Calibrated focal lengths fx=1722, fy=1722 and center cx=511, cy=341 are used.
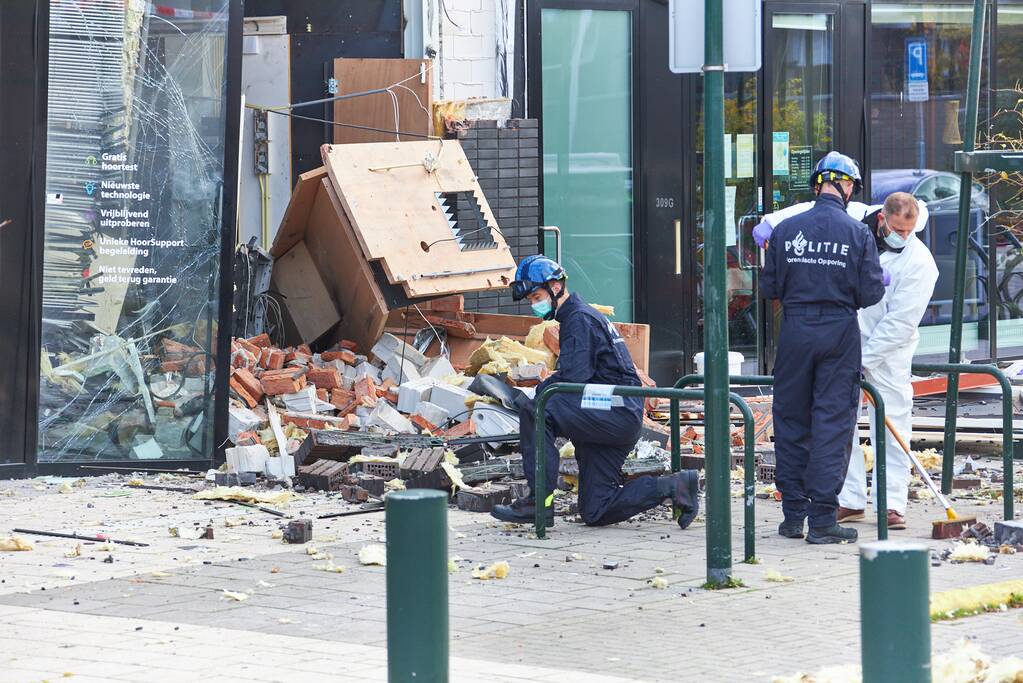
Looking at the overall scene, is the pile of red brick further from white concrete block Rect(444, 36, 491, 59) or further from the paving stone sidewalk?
white concrete block Rect(444, 36, 491, 59)

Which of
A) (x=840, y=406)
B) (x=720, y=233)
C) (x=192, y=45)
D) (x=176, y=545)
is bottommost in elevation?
(x=176, y=545)

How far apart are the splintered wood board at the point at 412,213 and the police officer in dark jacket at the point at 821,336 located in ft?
13.2

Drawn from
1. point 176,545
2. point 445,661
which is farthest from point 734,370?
point 445,661

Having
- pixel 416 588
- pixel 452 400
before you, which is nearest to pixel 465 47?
pixel 452 400

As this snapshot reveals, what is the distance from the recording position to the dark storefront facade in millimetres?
14695

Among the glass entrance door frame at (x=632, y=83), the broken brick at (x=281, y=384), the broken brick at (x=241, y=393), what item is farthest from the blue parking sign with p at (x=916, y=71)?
the broken brick at (x=241, y=393)

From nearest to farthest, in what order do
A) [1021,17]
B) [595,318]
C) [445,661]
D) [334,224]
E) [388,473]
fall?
[445,661], [595,318], [388,473], [334,224], [1021,17]

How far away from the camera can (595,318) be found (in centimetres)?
895

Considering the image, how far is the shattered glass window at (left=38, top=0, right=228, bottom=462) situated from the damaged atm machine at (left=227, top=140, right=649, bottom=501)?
72cm

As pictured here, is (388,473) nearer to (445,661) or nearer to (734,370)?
(734,370)

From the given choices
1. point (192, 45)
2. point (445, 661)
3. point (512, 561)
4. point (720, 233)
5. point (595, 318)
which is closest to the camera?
point (445, 661)

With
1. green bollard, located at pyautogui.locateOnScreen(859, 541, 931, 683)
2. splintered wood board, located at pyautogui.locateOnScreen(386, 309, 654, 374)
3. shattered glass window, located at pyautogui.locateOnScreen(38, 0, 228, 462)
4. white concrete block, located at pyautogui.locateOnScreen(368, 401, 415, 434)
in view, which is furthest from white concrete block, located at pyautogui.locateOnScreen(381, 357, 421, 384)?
green bollard, located at pyautogui.locateOnScreen(859, 541, 931, 683)

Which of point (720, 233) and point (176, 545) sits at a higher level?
point (720, 233)

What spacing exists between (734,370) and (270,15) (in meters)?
4.72
